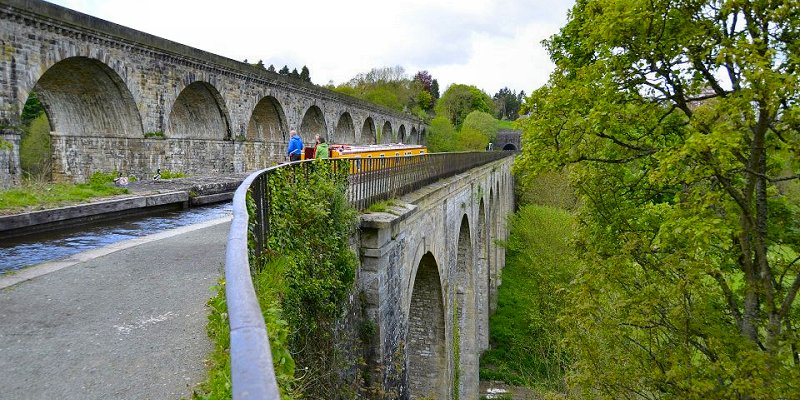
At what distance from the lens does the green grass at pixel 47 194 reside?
667cm

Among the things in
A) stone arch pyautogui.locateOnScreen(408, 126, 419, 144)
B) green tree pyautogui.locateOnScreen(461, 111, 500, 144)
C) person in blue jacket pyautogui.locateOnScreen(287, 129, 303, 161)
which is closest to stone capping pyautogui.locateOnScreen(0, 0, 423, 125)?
person in blue jacket pyautogui.locateOnScreen(287, 129, 303, 161)

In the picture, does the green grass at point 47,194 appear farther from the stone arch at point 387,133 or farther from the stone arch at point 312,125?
the stone arch at point 387,133

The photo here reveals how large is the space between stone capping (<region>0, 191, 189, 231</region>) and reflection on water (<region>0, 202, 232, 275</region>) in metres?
0.17

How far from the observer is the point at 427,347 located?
1303 cm

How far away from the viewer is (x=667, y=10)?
242 inches

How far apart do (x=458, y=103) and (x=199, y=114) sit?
2732 inches

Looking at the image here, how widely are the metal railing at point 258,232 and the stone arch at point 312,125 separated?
18182mm

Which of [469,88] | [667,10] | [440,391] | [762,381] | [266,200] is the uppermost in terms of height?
[469,88]

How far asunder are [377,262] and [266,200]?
7.50 feet

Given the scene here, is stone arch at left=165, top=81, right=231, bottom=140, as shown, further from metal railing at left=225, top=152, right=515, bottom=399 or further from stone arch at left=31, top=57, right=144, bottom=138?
metal railing at left=225, top=152, right=515, bottom=399

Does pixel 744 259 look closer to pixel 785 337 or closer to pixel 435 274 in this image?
pixel 785 337

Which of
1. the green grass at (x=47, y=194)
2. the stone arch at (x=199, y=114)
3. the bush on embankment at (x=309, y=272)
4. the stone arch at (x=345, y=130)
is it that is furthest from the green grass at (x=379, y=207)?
the stone arch at (x=345, y=130)

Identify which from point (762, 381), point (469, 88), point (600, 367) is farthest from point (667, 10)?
point (469, 88)

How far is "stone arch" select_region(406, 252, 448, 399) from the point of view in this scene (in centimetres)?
1214
